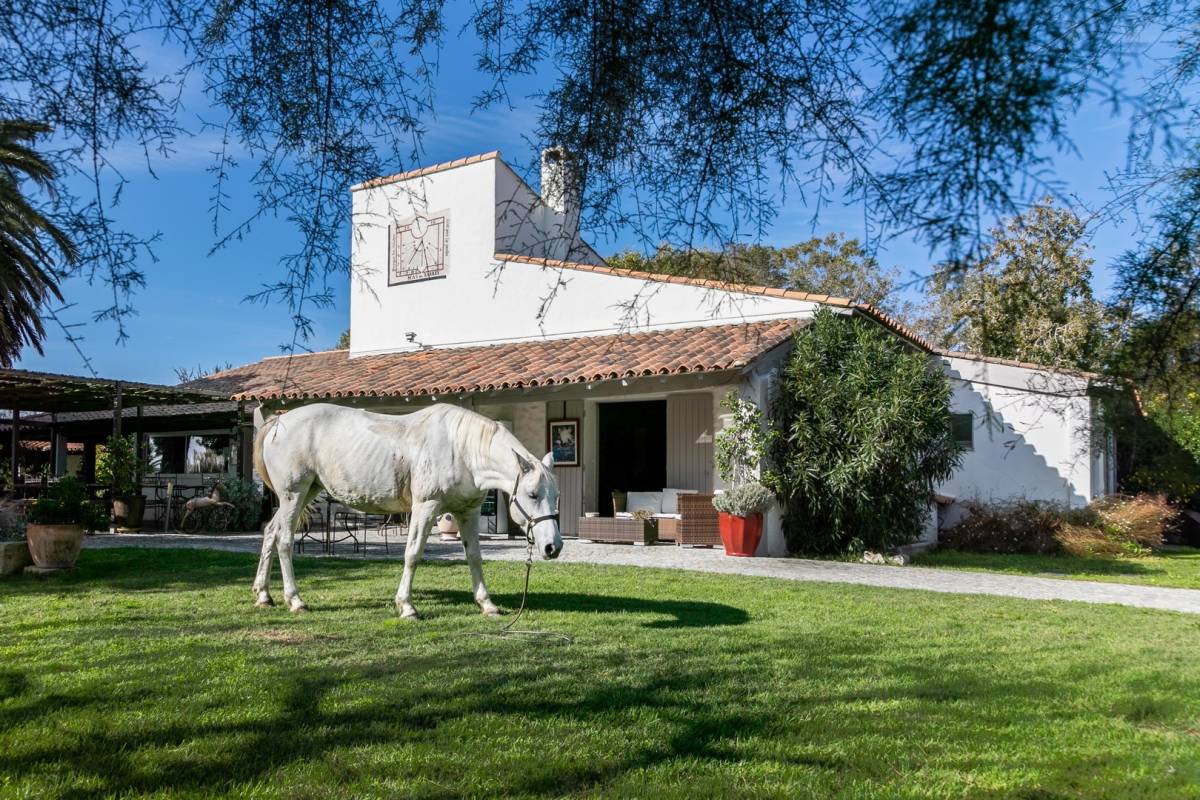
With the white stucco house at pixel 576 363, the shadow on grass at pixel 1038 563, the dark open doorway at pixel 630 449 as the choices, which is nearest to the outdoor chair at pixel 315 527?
the white stucco house at pixel 576 363

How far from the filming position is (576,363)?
14.9 m

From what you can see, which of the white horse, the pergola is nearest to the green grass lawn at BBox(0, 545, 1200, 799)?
the white horse

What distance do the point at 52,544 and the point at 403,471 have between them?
220 inches

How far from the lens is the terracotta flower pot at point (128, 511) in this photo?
57.3ft

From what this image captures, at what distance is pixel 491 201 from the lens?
17.3 meters

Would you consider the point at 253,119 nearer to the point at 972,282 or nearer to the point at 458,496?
the point at 972,282

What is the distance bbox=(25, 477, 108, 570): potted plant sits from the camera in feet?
32.7

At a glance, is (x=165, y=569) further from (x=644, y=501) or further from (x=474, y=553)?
(x=644, y=501)

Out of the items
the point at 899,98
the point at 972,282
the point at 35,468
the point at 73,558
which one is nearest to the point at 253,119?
the point at 899,98

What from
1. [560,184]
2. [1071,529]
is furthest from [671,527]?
[560,184]

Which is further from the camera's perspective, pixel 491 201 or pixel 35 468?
pixel 35 468

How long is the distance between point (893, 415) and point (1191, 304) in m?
10.4

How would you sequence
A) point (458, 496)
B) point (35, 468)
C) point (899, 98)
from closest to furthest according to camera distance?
point (899, 98), point (458, 496), point (35, 468)

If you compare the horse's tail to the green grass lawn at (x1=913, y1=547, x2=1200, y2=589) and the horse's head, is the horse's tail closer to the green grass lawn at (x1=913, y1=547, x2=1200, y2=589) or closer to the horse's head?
the horse's head
